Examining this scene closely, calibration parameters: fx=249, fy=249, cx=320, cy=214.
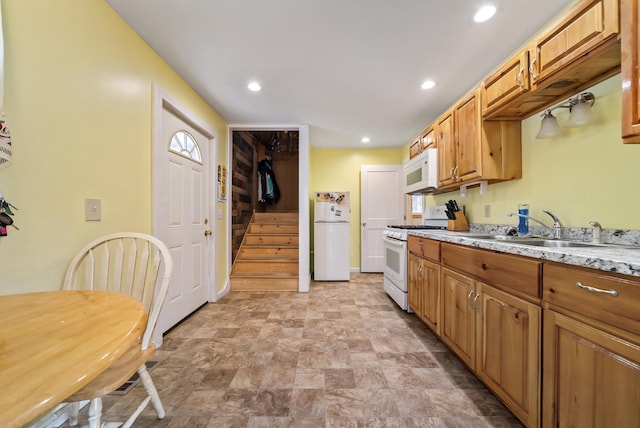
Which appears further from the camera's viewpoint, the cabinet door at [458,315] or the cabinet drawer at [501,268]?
the cabinet door at [458,315]

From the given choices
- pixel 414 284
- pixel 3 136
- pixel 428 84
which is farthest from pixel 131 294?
pixel 428 84

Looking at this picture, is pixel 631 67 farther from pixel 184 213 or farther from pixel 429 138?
pixel 184 213

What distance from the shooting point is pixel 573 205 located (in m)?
1.54

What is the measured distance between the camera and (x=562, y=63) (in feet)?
4.34

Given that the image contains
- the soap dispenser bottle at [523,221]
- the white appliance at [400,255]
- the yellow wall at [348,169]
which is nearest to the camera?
the soap dispenser bottle at [523,221]

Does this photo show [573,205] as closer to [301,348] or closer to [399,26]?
[399,26]

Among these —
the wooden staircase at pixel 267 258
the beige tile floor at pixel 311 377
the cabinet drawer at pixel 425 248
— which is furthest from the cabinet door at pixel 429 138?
the wooden staircase at pixel 267 258

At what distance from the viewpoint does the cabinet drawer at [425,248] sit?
2.04 metres

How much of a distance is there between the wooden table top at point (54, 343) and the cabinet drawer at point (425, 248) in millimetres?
1965

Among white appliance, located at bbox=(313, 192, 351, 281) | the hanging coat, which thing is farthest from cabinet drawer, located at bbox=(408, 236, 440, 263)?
the hanging coat

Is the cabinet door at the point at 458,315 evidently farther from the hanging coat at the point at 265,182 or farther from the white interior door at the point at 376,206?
the hanging coat at the point at 265,182

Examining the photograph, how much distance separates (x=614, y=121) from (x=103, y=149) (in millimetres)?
2948

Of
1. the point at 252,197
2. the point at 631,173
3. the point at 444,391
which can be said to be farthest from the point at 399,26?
the point at 252,197

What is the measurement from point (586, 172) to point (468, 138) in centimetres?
84
